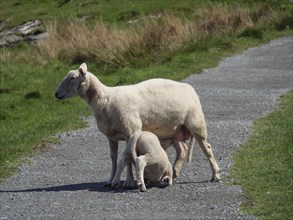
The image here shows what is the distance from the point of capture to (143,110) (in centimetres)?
1211

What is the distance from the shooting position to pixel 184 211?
34.8ft

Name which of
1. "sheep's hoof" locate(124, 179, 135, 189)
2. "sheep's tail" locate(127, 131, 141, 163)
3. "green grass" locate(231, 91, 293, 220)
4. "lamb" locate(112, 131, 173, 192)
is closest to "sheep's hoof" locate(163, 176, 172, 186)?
"lamb" locate(112, 131, 173, 192)

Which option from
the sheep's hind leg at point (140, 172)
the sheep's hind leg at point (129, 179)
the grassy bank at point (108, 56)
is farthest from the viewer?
the grassy bank at point (108, 56)

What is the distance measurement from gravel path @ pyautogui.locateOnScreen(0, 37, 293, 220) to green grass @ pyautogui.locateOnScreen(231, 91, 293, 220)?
0.56ft

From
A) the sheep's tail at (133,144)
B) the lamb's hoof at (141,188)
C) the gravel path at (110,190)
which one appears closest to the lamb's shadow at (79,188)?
the gravel path at (110,190)

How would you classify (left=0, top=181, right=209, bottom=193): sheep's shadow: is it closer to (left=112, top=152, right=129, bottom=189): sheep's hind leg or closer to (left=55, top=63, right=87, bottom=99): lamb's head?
(left=112, top=152, right=129, bottom=189): sheep's hind leg

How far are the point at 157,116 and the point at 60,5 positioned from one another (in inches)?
1554

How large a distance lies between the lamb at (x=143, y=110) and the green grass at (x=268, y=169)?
616 millimetres

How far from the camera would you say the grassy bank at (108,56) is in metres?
18.8

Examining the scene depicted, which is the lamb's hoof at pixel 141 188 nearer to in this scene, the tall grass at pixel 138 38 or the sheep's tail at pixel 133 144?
the sheep's tail at pixel 133 144

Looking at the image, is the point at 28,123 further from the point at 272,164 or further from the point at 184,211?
the point at 184,211

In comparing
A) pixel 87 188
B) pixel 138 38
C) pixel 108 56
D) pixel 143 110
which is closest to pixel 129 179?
pixel 87 188

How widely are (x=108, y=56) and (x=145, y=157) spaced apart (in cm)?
1493

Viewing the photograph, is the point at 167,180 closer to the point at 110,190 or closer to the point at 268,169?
the point at 110,190
